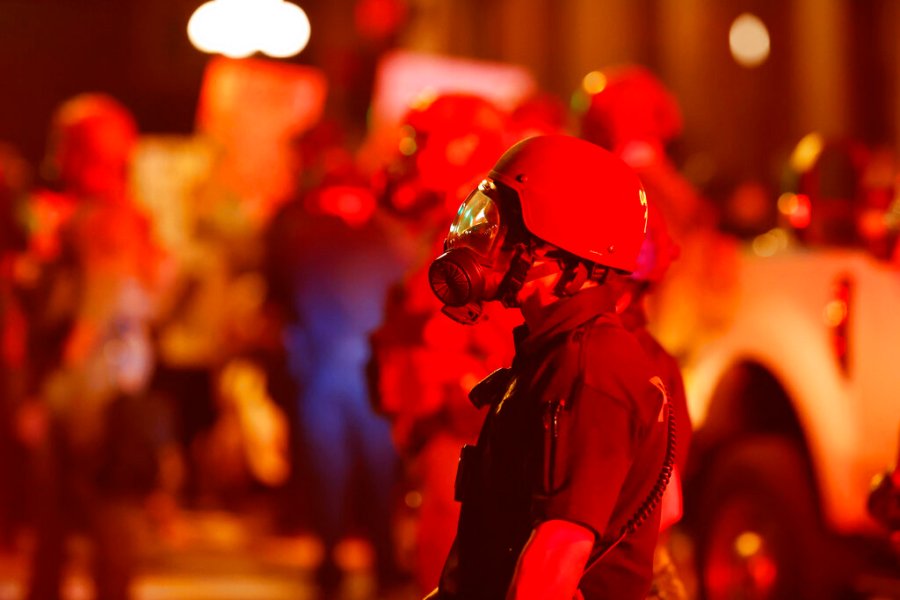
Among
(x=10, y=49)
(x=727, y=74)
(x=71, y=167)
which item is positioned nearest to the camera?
(x=71, y=167)

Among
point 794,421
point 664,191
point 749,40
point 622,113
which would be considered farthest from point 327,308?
point 749,40

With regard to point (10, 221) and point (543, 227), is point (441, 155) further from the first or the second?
point (10, 221)

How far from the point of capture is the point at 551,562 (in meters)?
2.71

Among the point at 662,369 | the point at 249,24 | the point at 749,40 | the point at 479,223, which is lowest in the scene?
the point at 249,24

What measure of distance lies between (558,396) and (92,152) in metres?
4.36

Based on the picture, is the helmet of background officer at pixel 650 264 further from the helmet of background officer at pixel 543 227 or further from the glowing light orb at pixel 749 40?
the glowing light orb at pixel 749 40

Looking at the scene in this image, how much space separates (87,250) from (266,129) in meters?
4.98

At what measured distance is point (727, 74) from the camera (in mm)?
14727

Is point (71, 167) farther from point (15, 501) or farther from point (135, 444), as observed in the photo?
point (15, 501)

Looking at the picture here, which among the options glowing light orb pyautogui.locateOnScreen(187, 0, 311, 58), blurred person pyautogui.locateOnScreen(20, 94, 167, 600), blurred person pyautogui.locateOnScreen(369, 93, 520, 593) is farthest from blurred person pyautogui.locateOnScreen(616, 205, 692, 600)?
glowing light orb pyautogui.locateOnScreen(187, 0, 311, 58)

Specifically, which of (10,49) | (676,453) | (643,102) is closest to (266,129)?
(643,102)

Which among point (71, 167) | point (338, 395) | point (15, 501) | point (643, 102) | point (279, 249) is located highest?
point (643, 102)

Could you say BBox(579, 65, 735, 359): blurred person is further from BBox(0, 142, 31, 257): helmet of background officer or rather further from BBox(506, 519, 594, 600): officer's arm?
BBox(506, 519, 594, 600): officer's arm

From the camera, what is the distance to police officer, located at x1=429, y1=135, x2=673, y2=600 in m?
2.73
